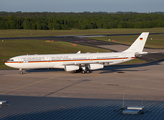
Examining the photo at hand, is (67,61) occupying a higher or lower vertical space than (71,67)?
higher

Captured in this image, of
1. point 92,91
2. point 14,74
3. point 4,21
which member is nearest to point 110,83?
point 92,91

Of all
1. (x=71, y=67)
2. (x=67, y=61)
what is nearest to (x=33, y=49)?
(x=67, y=61)

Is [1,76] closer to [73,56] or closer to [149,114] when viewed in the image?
[73,56]

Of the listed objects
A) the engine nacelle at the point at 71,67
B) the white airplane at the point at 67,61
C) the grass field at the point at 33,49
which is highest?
the grass field at the point at 33,49

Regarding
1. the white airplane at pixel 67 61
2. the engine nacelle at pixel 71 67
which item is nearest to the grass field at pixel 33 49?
the white airplane at pixel 67 61

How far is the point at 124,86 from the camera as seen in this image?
37.4 m

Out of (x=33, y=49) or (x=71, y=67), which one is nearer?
(x=71, y=67)

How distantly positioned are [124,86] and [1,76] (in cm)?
2436

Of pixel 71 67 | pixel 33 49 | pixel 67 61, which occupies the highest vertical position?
pixel 33 49

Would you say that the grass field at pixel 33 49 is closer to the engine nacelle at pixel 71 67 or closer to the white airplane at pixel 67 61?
the white airplane at pixel 67 61

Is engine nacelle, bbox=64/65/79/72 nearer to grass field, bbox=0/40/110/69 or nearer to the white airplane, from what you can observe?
the white airplane

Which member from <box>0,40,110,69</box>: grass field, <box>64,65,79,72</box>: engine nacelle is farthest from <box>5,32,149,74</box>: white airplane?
<box>0,40,110,69</box>: grass field

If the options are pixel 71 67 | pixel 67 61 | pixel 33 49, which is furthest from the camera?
pixel 33 49

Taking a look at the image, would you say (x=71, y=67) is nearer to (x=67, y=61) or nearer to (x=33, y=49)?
(x=67, y=61)
